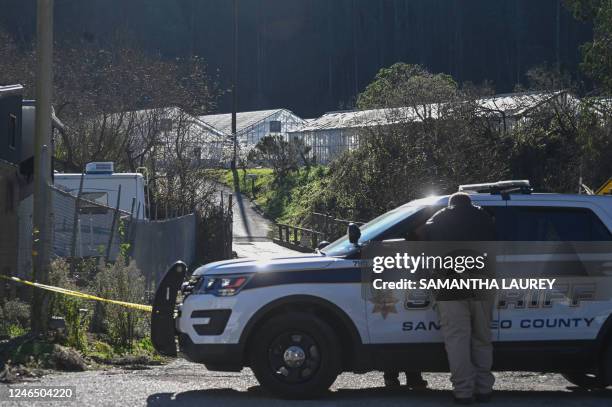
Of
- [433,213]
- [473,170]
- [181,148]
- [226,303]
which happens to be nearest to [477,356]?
[433,213]

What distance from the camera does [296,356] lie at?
8625mm

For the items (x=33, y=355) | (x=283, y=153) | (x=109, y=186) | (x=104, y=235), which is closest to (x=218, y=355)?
(x=33, y=355)

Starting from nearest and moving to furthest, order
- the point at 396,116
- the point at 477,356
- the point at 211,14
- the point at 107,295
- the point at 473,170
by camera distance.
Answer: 1. the point at 477,356
2. the point at 107,295
3. the point at 473,170
4. the point at 396,116
5. the point at 211,14

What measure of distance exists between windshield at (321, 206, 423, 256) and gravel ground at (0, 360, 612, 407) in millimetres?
1295

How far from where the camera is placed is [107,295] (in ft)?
40.5

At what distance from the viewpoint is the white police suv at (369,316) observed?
340 inches

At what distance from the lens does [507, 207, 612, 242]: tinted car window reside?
354 inches

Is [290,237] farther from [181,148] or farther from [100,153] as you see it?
[100,153]

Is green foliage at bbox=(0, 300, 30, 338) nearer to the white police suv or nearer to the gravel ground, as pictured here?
the gravel ground

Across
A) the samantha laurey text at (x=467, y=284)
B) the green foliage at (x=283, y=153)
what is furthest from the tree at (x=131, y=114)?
the samantha laurey text at (x=467, y=284)

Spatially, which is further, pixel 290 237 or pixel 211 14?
pixel 211 14

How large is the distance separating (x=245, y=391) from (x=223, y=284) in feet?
3.61

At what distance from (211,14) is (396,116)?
86884 mm

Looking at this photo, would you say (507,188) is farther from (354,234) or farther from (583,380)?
(583,380)
